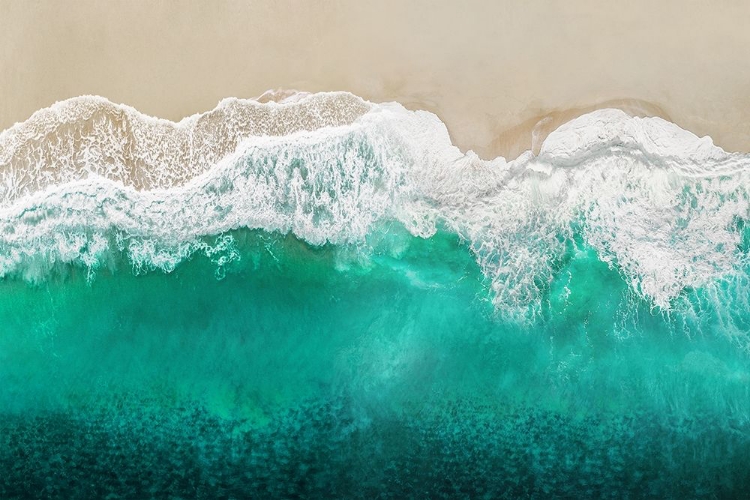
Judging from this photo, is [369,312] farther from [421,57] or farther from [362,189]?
[421,57]

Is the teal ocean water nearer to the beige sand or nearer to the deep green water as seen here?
the deep green water

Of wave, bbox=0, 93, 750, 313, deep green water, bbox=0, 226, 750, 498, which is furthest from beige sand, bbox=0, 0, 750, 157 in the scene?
deep green water, bbox=0, 226, 750, 498

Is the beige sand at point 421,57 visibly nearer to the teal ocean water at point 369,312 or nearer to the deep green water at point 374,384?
the teal ocean water at point 369,312

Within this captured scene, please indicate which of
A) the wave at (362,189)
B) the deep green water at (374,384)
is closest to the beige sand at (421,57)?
the wave at (362,189)

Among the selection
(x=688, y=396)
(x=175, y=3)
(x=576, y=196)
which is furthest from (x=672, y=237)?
(x=175, y=3)

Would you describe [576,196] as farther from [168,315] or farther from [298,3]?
[168,315]

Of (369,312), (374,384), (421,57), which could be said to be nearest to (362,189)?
(369,312)
